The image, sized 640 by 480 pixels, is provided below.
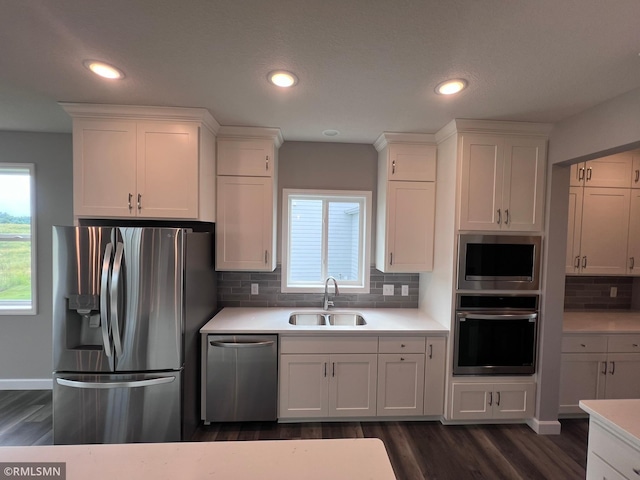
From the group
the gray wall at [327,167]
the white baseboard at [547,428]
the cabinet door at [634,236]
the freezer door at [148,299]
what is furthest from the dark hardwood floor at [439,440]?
the gray wall at [327,167]

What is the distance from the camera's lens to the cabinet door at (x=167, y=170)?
6.98 ft

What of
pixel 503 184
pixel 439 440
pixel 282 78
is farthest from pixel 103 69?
pixel 439 440

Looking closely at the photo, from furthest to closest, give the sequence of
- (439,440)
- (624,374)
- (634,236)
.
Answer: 1. (634,236)
2. (624,374)
3. (439,440)

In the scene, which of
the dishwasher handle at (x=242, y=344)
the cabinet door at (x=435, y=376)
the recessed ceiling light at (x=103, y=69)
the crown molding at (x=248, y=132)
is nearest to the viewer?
the recessed ceiling light at (x=103, y=69)

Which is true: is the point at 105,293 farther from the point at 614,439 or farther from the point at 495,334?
the point at 495,334

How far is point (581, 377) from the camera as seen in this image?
7.96 feet

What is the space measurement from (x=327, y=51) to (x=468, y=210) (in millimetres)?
1596

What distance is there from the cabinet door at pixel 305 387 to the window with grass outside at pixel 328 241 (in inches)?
30.4

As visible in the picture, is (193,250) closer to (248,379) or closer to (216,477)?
(248,379)

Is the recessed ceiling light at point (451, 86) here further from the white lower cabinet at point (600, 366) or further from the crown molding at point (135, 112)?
the white lower cabinet at point (600, 366)

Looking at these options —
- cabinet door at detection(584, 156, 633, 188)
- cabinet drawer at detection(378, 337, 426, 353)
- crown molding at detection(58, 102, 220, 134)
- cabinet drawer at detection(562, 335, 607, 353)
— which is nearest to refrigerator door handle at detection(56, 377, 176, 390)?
cabinet drawer at detection(378, 337, 426, 353)

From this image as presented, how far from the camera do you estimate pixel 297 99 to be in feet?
6.25

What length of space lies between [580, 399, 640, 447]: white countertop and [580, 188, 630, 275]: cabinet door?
A: 1.85 meters

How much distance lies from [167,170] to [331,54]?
4.83 feet
